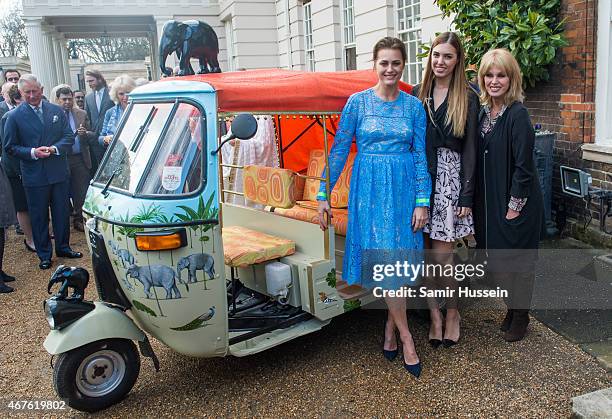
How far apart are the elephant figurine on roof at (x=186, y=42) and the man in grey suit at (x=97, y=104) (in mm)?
4557

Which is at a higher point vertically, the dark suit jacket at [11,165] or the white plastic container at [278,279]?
the dark suit jacket at [11,165]

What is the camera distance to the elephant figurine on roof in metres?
3.93

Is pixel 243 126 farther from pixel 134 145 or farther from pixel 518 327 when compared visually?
pixel 518 327

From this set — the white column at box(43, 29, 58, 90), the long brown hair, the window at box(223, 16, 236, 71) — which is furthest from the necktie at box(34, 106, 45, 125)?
the white column at box(43, 29, 58, 90)

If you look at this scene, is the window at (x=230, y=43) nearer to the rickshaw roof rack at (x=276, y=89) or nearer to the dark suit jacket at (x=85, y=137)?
the dark suit jacket at (x=85, y=137)

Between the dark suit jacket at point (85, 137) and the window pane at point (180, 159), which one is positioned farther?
the dark suit jacket at point (85, 137)

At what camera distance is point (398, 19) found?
9.91 m

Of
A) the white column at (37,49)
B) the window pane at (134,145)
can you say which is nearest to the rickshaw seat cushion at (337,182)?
the window pane at (134,145)

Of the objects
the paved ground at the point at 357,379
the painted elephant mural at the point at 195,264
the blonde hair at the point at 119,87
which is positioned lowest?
the paved ground at the point at 357,379

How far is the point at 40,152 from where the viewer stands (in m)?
6.11

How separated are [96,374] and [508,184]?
9.47 feet

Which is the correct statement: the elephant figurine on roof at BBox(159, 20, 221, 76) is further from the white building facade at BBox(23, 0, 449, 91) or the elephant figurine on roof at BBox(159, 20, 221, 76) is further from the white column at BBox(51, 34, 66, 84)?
the white column at BBox(51, 34, 66, 84)

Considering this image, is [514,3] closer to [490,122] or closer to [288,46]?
[490,122]

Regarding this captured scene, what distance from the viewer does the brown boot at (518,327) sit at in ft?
13.0
